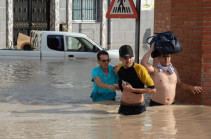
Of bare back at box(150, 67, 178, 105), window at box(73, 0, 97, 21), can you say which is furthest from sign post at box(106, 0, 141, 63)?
window at box(73, 0, 97, 21)

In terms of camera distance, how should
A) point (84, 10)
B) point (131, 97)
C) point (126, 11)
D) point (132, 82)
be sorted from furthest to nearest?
point (84, 10) → point (126, 11) → point (131, 97) → point (132, 82)

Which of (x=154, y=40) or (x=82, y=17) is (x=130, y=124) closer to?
(x=154, y=40)

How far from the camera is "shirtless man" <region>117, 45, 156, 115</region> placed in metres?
10.2

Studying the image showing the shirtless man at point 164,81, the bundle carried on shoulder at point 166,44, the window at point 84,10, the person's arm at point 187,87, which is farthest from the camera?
the window at point 84,10

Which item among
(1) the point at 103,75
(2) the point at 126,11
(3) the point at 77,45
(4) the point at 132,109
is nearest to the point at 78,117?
(4) the point at 132,109

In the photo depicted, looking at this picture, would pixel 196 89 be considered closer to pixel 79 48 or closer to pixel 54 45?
pixel 79 48

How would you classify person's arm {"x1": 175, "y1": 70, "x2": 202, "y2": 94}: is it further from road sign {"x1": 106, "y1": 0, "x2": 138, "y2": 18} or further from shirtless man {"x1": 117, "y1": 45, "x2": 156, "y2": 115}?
road sign {"x1": 106, "y1": 0, "x2": 138, "y2": 18}

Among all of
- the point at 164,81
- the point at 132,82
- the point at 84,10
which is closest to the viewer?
the point at 132,82

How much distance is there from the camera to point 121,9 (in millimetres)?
12453

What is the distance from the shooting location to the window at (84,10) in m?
33.4

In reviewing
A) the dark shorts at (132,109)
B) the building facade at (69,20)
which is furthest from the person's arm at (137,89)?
the building facade at (69,20)

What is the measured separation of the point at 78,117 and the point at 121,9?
8.73 ft

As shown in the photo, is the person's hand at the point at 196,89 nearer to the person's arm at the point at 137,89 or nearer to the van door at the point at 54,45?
the person's arm at the point at 137,89

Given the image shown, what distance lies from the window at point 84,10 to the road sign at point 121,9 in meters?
20.9
